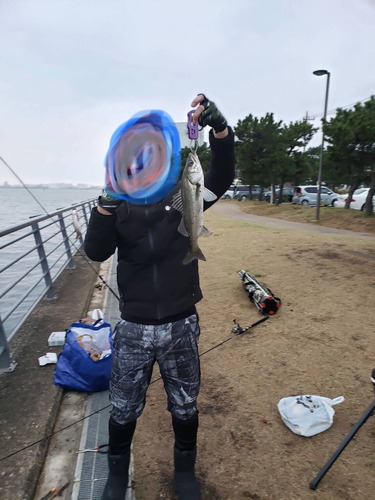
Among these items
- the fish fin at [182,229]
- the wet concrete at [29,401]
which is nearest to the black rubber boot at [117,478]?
the wet concrete at [29,401]

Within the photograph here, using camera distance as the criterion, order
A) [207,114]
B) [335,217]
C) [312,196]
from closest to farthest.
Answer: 1. [207,114]
2. [335,217]
3. [312,196]

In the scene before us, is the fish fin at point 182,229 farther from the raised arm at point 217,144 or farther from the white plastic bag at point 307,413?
the white plastic bag at point 307,413

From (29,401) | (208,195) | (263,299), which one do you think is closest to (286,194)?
(263,299)

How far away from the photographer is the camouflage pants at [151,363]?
6.09 feet

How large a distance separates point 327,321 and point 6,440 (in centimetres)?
375

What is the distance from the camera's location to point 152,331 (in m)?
1.86

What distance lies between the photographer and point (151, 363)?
1908mm

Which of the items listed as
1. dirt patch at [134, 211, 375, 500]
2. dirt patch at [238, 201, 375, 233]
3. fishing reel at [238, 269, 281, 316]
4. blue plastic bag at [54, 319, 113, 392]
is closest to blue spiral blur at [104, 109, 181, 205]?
blue plastic bag at [54, 319, 113, 392]

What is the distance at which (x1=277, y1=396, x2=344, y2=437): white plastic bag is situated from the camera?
8.49ft

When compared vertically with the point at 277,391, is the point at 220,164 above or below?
above

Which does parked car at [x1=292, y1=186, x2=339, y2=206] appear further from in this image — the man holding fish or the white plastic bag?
the man holding fish

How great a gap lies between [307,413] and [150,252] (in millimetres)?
1918

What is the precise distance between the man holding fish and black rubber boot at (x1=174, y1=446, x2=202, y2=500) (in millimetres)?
43

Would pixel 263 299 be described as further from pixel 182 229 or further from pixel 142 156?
pixel 142 156
